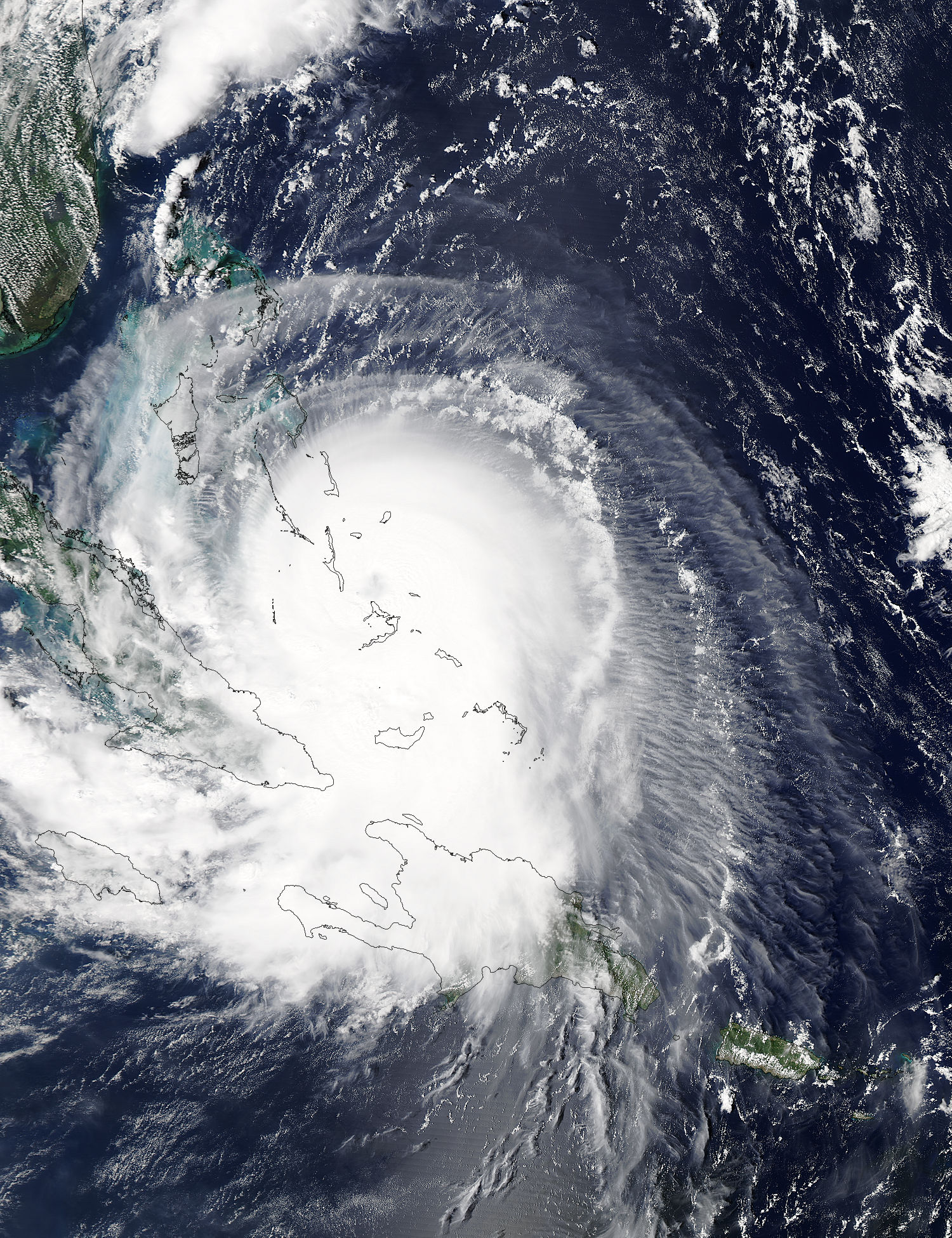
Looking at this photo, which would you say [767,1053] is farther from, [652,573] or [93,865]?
[93,865]

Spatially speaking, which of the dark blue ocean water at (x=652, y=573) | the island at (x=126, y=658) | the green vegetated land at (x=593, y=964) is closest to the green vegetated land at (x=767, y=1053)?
the dark blue ocean water at (x=652, y=573)

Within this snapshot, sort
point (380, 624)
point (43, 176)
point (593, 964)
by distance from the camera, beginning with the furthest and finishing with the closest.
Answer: point (593, 964), point (380, 624), point (43, 176)

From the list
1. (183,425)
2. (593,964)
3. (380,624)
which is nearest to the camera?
(380,624)

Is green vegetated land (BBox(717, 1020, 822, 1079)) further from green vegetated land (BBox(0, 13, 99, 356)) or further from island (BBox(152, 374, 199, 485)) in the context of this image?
green vegetated land (BBox(0, 13, 99, 356))

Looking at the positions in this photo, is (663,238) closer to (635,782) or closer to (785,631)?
(785,631)

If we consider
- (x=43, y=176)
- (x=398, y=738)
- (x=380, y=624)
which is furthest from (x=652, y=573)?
(x=43, y=176)

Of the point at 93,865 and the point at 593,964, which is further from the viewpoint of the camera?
the point at 593,964

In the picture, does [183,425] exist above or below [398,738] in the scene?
above

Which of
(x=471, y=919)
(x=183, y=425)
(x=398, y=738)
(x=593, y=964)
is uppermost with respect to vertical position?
(x=183, y=425)
